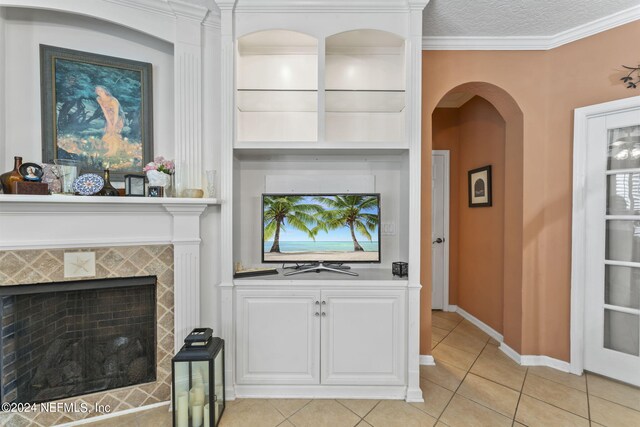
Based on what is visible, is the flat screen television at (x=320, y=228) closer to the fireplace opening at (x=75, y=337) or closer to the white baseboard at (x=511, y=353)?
the fireplace opening at (x=75, y=337)

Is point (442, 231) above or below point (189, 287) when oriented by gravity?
above

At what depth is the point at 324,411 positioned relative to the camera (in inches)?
70.6

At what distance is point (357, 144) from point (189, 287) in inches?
61.7

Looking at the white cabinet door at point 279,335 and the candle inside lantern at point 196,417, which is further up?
the white cabinet door at point 279,335

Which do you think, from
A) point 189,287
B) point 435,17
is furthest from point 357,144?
point 189,287

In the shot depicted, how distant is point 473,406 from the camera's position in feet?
6.03

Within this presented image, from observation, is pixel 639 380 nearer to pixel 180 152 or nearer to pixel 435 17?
pixel 435 17

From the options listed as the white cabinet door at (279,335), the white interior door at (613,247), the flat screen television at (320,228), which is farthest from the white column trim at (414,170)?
the white interior door at (613,247)

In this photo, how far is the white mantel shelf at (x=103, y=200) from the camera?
1.51 m

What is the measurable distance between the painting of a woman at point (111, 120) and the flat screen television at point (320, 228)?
108cm

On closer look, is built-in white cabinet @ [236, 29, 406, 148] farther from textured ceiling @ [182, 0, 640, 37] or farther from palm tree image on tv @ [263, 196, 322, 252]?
palm tree image on tv @ [263, 196, 322, 252]

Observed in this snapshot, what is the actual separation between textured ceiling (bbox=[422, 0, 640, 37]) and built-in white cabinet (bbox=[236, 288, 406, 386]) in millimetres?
2072

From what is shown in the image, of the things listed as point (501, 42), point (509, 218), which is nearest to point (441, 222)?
point (509, 218)

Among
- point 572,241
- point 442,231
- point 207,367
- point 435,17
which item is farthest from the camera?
point 442,231
